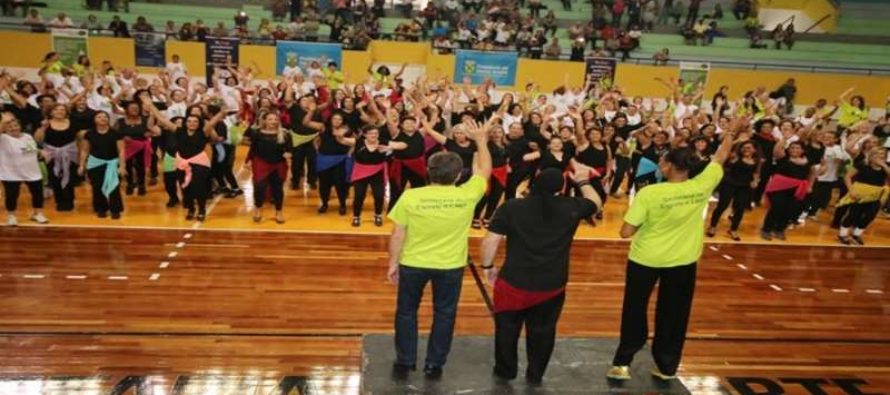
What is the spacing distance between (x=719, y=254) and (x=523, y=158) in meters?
2.51

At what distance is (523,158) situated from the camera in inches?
326

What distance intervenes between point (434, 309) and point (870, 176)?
6.90m

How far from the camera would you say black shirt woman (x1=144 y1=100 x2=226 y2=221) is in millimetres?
7707

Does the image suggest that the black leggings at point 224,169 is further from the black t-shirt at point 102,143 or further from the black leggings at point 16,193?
the black leggings at point 16,193

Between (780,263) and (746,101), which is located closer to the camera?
(780,263)

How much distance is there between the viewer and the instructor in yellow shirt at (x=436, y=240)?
151 inches

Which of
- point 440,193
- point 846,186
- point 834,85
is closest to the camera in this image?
point 440,193

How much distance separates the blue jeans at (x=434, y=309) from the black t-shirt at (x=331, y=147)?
14.8 ft

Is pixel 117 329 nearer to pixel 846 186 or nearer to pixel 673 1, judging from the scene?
pixel 846 186

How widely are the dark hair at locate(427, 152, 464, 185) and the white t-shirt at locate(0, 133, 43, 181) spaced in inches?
212

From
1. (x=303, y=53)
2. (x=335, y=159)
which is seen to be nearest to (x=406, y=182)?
(x=335, y=159)

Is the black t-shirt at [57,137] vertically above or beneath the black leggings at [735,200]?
above

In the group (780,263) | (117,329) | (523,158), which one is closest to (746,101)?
(780,263)

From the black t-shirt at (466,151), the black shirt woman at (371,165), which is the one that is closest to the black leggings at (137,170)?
the black shirt woman at (371,165)
